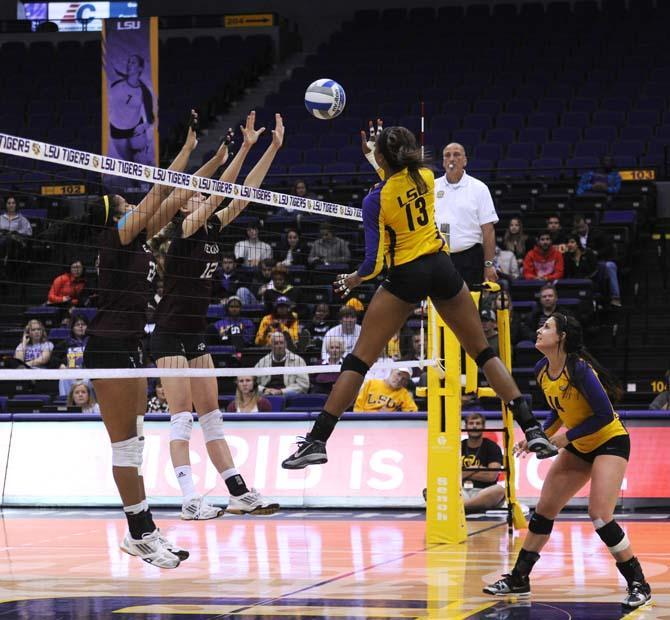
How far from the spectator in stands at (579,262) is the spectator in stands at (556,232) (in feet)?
0.65

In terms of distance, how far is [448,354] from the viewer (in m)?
9.79

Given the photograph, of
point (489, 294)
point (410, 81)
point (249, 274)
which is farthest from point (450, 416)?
point (410, 81)

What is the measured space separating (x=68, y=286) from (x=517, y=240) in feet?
19.3

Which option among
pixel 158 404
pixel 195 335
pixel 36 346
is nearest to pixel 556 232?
pixel 158 404

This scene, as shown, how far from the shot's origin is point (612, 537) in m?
6.72

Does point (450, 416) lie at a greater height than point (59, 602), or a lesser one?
greater

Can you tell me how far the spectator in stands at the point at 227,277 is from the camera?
559 inches

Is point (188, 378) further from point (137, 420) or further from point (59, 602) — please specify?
point (59, 602)

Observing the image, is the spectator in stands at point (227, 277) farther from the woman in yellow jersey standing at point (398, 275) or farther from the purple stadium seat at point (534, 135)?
the woman in yellow jersey standing at point (398, 275)

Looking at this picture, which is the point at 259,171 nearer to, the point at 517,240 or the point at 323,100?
the point at 323,100

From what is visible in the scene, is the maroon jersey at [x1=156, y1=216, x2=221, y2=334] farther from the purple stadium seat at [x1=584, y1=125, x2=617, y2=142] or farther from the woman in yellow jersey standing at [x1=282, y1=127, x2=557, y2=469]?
the purple stadium seat at [x1=584, y1=125, x2=617, y2=142]

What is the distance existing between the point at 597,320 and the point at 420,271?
933 cm

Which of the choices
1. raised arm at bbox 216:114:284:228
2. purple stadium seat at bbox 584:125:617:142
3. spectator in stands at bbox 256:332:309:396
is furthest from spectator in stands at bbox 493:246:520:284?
raised arm at bbox 216:114:284:228

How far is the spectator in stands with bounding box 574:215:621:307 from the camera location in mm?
15016
